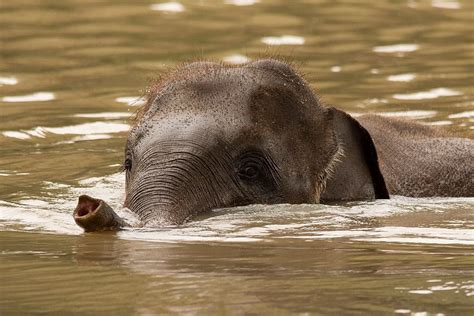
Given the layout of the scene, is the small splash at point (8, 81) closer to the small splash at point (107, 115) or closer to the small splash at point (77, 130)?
the small splash at point (107, 115)

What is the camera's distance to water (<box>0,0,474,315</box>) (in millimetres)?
6918

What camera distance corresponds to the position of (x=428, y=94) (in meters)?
17.7

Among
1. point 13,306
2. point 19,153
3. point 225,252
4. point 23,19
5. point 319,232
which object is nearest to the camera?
point 13,306

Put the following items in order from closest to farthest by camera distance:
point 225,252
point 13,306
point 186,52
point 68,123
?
point 13,306 < point 225,252 < point 68,123 < point 186,52

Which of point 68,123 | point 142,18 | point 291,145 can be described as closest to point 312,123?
point 291,145

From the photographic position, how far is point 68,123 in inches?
633

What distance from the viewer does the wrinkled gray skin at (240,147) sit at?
387 inches

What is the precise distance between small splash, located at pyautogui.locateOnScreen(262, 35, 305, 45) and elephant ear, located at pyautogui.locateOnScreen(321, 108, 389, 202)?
9.64 metres

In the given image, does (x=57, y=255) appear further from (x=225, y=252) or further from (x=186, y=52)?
(x=186, y=52)

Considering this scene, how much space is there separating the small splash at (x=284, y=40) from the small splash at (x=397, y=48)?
1.05 metres

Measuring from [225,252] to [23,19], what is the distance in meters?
14.5

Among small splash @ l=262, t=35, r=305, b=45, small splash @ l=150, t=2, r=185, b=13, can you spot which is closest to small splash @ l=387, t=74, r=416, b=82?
small splash @ l=262, t=35, r=305, b=45

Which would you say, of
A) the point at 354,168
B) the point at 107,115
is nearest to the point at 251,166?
the point at 354,168

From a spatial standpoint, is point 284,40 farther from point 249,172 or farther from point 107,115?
point 249,172
